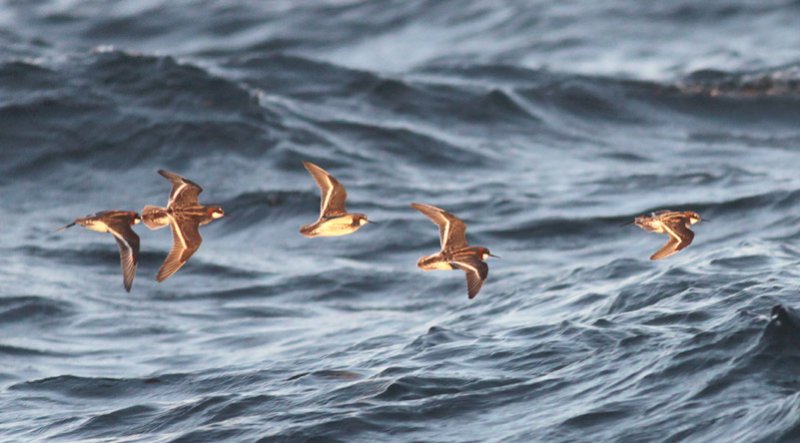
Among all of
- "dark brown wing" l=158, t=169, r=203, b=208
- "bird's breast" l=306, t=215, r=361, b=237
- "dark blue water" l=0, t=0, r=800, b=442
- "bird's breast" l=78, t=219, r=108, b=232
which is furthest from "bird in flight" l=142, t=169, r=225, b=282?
"dark blue water" l=0, t=0, r=800, b=442

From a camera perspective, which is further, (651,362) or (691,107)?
(691,107)

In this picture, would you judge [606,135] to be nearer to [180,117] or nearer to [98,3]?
[180,117]

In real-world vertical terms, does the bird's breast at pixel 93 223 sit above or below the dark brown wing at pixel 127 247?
above

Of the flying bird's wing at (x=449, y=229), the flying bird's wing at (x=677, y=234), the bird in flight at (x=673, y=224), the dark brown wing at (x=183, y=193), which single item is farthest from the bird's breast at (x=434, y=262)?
the dark brown wing at (x=183, y=193)

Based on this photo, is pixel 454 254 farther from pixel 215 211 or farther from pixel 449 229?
pixel 215 211

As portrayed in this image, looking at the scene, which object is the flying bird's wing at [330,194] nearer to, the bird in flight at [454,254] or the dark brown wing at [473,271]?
the bird in flight at [454,254]

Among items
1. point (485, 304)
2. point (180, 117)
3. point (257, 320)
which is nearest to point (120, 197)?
point (180, 117)
